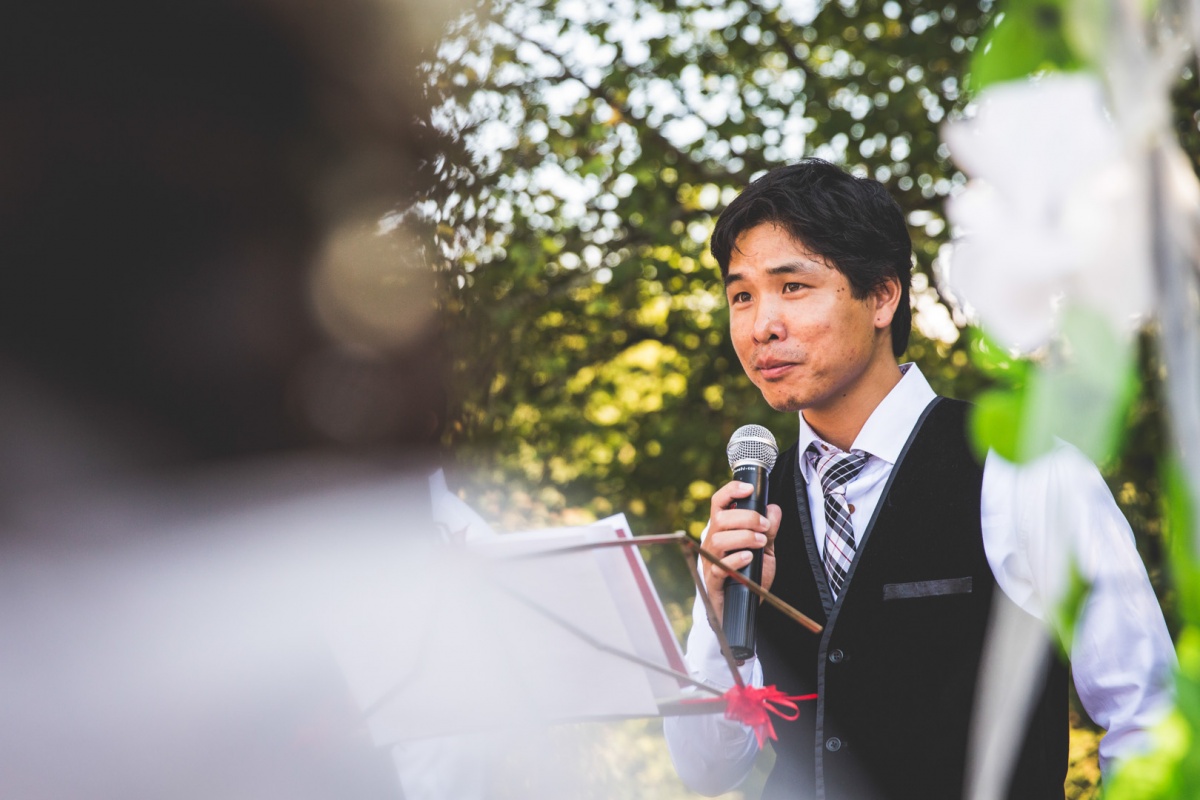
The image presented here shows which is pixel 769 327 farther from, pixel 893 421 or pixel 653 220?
pixel 653 220

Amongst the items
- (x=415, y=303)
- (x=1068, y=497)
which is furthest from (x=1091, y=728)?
(x=1068, y=497)

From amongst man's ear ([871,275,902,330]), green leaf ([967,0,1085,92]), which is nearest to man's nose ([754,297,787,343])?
man's ear ([871,275,902,330])

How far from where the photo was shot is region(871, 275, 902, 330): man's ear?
2.27 meters

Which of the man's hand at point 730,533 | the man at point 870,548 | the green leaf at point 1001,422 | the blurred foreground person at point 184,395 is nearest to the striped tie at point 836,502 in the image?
the man at point 870,548

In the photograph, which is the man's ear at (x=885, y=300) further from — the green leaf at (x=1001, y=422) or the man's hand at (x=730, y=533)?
the green leaf at (x=1001, y=422)

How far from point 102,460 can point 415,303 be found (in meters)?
0.66

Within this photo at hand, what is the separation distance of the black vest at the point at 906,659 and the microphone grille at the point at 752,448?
0.24m

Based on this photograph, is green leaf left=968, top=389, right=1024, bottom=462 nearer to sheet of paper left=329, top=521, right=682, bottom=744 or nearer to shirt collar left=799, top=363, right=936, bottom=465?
sheet of paper left=329, top=521, right=682, bottom=744

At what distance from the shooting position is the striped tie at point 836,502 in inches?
83.1

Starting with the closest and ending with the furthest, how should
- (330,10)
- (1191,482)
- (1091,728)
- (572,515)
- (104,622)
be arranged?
(1191,482)
(104,622)
(330,10)
(1091,728)
(572,515)

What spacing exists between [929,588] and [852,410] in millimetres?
427

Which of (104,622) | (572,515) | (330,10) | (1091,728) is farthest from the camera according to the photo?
(572,515)

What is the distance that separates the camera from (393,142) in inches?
66.2

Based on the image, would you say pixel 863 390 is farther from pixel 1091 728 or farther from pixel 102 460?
pixel 1091 728
